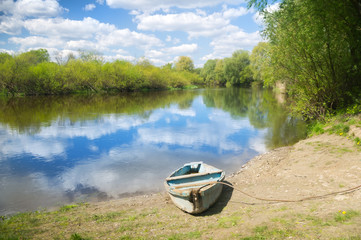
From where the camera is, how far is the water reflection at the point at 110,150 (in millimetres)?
10758

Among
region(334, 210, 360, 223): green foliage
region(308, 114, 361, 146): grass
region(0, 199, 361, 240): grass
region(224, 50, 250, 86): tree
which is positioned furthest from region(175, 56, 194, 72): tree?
region(334, 210, 360, 223): green foliage

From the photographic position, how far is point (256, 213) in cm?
686

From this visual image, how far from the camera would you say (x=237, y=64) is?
98.0 meters

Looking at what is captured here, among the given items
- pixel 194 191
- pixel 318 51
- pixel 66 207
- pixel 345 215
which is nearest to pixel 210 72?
pixel 318 51

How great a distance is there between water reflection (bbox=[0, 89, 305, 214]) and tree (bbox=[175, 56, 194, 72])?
113324mm

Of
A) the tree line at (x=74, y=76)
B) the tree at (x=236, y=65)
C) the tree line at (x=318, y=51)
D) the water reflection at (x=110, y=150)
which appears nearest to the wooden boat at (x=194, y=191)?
the water reflection at (x=110, y=150)

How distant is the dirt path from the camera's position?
219 inches

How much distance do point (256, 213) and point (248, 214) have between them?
0.74ft

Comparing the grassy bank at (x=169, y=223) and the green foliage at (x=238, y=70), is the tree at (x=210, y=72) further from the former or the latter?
the grassy bank at (x=169, y=223)

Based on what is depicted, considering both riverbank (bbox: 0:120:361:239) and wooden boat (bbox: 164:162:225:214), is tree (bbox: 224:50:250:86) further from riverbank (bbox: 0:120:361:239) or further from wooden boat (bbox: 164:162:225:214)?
wooden boat (bbox: 164:162:225:214)

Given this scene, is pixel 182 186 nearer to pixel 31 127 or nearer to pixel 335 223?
pixel 335 223

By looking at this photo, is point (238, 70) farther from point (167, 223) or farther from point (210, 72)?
point (167, 223)

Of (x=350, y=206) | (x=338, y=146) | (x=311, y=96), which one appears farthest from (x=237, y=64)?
(x=350, y=206)

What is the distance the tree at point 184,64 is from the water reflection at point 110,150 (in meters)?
113
